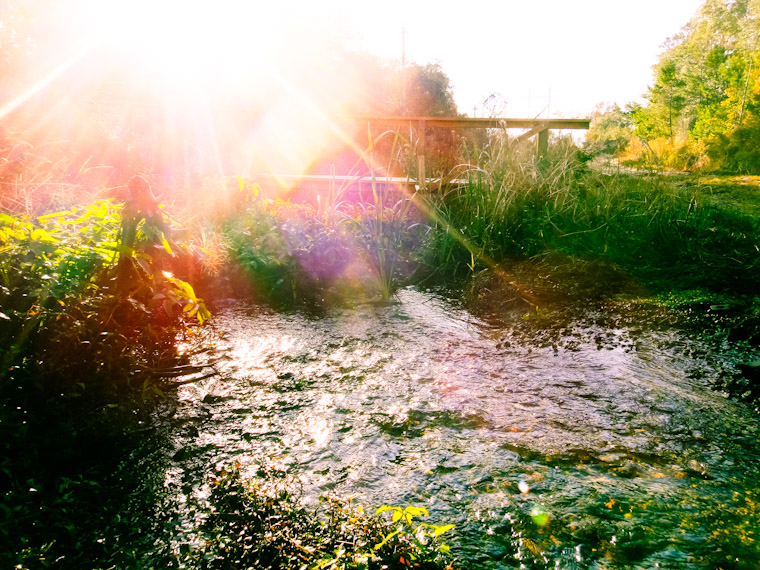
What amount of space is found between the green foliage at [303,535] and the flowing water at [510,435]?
0.08m

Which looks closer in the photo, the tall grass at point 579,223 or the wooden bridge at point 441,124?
the tall grass at point 579,223

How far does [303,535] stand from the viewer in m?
1.31

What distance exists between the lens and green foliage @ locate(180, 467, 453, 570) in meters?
1.23

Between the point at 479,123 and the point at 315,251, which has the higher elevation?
the point at 479,123

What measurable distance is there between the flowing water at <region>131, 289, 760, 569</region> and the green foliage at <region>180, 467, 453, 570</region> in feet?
0.26

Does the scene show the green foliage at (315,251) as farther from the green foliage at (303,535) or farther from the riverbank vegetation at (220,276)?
the green foliage at (303,535)

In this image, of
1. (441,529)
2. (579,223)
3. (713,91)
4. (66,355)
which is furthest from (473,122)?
(713,91)

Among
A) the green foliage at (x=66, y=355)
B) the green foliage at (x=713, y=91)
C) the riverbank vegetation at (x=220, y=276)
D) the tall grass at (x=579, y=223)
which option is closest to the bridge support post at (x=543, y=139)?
the riverbank vegetation at (x=220, y=276)

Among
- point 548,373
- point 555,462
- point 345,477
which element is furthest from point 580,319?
point 345,477

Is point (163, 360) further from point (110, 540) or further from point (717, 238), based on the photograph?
point (717, 238)

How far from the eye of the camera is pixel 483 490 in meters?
1.48

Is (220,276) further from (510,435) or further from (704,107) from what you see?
(704,107)

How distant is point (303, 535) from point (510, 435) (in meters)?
0.88

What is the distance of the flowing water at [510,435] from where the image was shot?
129 centimetres
